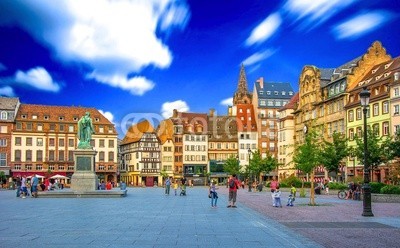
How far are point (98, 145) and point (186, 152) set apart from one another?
21042 mm

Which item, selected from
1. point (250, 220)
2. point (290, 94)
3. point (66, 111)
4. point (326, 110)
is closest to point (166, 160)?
point (66, 111)

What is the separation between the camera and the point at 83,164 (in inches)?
1734

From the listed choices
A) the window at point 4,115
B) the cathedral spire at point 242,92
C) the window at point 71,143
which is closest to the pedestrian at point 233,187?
the window at point 4,115

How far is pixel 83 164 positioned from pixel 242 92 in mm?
119570

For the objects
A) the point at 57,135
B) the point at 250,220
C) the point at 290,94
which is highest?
the point at 290,94

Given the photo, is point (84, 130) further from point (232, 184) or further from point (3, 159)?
point (3, 159)

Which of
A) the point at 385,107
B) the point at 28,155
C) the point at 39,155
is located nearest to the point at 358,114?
the point at 385,107

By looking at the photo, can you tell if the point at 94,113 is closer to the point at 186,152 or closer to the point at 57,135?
the point at 57,135

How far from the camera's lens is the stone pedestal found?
43.4 meters

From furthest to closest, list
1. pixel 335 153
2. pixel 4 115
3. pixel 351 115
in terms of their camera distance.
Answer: pixel 4 115 → pixel 351 115 → pixel 335 153

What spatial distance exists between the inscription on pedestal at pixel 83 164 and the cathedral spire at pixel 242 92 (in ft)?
365

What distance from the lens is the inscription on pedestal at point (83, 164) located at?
43906 millimetres

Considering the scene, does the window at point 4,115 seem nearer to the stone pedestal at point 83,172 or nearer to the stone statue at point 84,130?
the stone statue at point 84,130

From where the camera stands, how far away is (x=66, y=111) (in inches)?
4422
